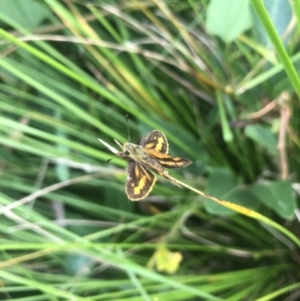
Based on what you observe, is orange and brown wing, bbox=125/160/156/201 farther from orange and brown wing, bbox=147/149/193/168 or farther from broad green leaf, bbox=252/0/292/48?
broad green leaf, bbox=252/0/292/48

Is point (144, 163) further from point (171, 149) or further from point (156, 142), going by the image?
point (171, 149)

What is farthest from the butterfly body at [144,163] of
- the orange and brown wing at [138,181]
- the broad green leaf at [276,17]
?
the broad green leaf at [276,17]

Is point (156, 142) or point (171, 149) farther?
point (171, 149)

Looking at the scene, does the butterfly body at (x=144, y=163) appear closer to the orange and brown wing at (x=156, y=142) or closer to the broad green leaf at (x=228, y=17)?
the orange and brown wing at (x=156, y=142)

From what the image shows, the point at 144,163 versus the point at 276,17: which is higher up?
the point at 276,17

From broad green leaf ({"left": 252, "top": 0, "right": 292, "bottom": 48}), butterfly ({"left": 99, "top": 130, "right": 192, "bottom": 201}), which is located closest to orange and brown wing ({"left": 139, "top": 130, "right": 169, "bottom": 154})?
butterfly ({"left": 99, "top": 130, "right": 192, "bottom": 201})

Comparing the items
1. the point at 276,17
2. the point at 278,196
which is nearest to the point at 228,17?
the point at 276,17
